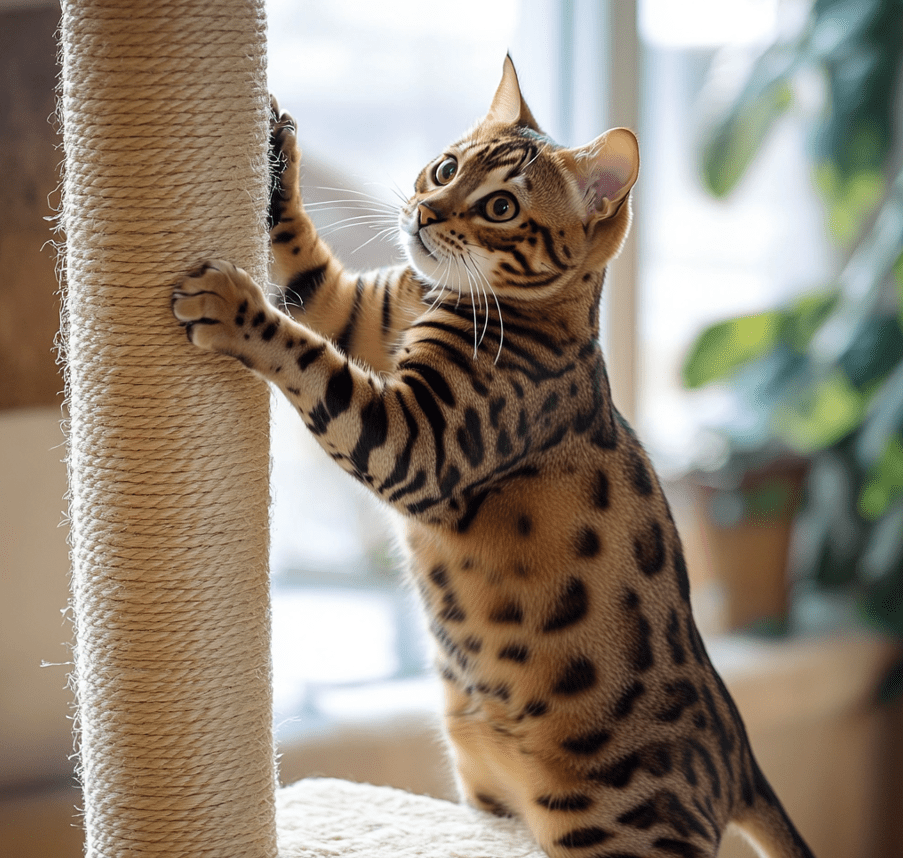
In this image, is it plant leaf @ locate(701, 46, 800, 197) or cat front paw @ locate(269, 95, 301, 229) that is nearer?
cat front paw @ locate(269, 95, 301, 229)

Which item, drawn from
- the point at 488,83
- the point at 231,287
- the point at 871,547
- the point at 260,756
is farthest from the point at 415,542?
the point at 871,547

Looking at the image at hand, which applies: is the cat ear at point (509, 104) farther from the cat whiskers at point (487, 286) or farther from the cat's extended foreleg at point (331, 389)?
the cat's extended foreleg at point (331, 389)

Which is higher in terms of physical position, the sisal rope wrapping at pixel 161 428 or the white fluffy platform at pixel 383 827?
the sisal rope wrapping at pixel 161 428

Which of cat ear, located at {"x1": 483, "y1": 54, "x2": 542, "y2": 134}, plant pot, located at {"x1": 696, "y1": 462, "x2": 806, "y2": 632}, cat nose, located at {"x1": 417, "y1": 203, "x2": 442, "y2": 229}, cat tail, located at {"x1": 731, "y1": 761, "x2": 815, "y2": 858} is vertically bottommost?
cat tail, located at {"x1": 731, "y1": 761, "x2": 815, "y2": 858}

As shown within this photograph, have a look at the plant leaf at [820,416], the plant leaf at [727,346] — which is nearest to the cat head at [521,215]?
the plant leaf at [727,346]

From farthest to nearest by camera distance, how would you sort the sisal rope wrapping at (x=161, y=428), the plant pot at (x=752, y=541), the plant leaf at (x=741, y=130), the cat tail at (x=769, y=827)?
the plant pot at (x=752, y=541) < the plant leaf at (x=741, y=130) < the cat tail at (x=769, y=827) < the sisal rope wrapping at (x=161, y=428)

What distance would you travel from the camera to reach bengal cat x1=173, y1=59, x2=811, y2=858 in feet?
3.68

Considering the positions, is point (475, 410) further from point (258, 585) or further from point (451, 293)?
point (258, 585)

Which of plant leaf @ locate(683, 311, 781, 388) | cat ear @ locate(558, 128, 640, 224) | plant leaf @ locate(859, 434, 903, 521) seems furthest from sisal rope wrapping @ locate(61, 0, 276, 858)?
plant leaf @ locate(859, 434, 903, 521)

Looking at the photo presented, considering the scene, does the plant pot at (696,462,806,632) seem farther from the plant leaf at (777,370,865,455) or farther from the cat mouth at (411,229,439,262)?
the cat mouth at (411,229,439,262)

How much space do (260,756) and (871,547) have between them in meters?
1.75

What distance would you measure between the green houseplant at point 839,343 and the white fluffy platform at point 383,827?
1412 millimetres

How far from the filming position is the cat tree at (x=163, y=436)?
947 millimetres

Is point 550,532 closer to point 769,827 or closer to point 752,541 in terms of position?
point 769,827
